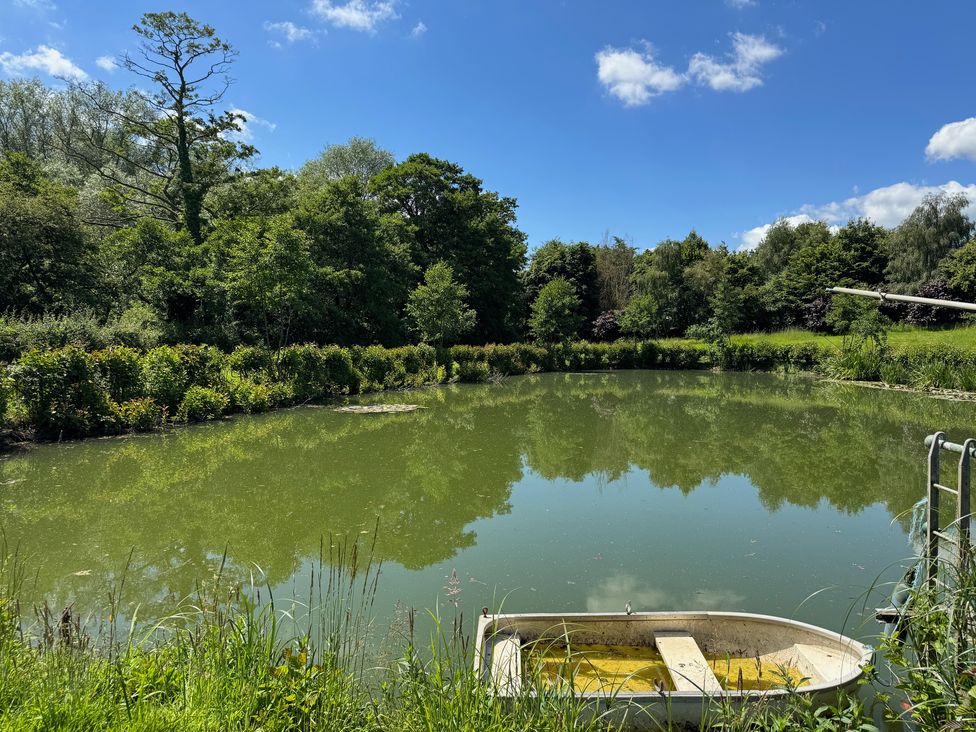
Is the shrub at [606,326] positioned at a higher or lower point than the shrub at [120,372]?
higher

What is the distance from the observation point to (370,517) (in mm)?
7344

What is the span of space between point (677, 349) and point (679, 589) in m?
28.5

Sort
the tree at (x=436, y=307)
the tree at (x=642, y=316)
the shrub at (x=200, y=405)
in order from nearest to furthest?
the shrub at (x=200, y=405)
the tree at (x=436, y=307)
the tree at (x=642, y=316)

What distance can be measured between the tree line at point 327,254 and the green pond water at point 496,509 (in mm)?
8519

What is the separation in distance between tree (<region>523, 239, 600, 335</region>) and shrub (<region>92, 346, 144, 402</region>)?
28.9 meters

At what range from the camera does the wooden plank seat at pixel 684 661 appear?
326cm

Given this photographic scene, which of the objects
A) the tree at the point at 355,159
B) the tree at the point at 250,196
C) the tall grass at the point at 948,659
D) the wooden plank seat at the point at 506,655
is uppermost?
the tree at the point at 355,159

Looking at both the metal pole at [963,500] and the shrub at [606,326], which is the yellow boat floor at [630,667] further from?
the shrub at [606,326]

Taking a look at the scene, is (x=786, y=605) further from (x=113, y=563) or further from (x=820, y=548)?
(x=113, y=563)

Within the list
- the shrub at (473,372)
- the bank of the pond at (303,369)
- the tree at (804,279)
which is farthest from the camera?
the tree at (804,279)

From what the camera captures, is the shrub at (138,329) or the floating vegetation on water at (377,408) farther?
the shrub at (138,329)

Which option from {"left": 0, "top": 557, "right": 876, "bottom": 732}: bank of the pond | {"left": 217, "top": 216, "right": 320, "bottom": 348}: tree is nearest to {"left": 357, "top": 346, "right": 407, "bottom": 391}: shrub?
{"left": 217, "top": 216, "right": 320, "bottom": 348}: tree

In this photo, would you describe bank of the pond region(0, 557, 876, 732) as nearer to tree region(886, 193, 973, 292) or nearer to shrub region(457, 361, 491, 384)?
shrub region(457, 361, 491, 384)

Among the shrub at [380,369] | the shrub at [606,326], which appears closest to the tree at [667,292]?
the shrub at [606,326]
